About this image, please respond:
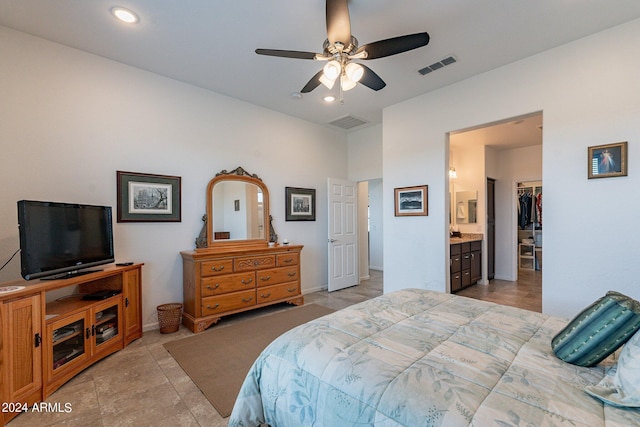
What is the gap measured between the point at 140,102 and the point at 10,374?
280cm

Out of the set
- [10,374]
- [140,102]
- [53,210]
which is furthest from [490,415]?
[140,102]

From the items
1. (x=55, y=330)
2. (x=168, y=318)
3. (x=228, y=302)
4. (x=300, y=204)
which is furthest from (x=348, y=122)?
(x=55, y=330)

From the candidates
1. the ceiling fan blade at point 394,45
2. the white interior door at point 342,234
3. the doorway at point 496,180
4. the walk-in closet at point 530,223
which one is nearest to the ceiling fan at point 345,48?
the ceiling fan blade at point 394,45

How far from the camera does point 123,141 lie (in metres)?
3.19

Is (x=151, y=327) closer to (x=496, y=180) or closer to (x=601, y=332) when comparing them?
(x=601, y=332)

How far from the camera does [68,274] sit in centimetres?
238

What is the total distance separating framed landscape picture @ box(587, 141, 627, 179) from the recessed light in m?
4.29

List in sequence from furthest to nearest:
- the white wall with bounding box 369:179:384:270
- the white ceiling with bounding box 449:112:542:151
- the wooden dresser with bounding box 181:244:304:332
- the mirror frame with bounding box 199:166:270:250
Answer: the white wall with bounding box 369:179:384:270 < the white ceiling with bounding box 449:112:542:151 < the mirror frame with bounding box 199:166:270:250 < the wooden dresser with bounding box 181:244:304:332

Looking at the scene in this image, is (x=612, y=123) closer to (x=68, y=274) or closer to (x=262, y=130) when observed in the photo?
(x=262, y=130)

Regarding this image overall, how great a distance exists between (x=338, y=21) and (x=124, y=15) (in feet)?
6.15

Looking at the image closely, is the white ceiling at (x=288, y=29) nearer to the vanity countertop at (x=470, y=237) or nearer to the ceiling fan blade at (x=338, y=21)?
the ceiling fan blade at (x=338, y=21)

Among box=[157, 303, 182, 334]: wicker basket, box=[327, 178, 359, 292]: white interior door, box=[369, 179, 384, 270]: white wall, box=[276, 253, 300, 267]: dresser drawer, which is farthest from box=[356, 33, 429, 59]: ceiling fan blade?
box=[369, 179, 384, 270]: white wall

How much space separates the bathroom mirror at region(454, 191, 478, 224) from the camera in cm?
566

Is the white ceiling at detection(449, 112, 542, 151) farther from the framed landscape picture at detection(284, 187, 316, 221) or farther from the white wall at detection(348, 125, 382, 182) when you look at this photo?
the framed landscape picture at detection(284, 187, 316, 221)
